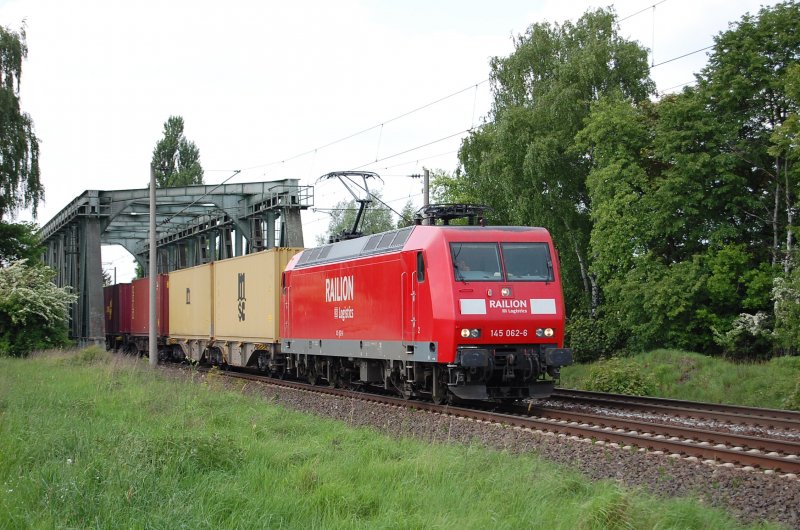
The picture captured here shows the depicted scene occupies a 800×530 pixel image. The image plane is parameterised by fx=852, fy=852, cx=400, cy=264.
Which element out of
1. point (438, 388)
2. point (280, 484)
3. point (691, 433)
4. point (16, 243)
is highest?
point (16, 243)

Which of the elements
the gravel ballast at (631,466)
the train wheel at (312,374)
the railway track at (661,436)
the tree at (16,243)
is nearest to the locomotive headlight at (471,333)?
the railway track at (661,436)

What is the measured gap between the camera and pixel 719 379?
64.9ft

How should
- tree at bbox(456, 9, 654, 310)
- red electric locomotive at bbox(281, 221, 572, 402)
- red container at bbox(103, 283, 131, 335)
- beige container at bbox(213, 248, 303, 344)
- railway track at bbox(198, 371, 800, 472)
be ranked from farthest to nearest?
red container at bbox(103, 283, 131, 335), tree at bbox(456, 9, 654, 310), beige container at bbox(213, 248, 303, 344), red electric locomotive at bbox(281, 221, 572, 402), railway track at bbox(198, 371, 800, 472)

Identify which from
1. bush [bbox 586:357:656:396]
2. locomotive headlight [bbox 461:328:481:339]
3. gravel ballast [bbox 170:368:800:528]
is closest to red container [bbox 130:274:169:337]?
bush [bbox 586:357:656:396]

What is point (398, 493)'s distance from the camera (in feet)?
24.7

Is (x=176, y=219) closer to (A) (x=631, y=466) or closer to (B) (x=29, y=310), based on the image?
(B) (x=29, y=310)

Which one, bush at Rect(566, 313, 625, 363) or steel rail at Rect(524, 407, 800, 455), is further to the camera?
bush at Rect(566, 313, 625, 363)

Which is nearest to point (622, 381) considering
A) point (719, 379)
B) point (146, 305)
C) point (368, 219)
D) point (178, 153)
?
point (719, 379)

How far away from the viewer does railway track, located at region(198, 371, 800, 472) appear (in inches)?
391

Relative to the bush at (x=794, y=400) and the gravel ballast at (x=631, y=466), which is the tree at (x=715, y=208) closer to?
the bush at (x=794, y=400)

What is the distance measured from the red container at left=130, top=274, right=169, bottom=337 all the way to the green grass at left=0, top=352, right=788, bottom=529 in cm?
2323

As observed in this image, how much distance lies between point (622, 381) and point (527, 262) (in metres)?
5.60

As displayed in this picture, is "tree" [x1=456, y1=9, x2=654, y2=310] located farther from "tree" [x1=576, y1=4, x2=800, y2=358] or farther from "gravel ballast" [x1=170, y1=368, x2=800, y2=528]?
"gravel ballast" [x1=170, y1=368, x2=800, y2=528]

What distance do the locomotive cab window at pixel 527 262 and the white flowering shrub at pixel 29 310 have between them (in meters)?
22.0
